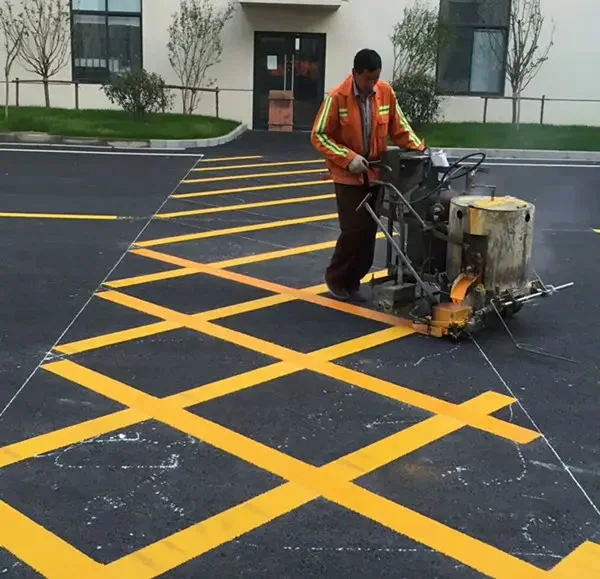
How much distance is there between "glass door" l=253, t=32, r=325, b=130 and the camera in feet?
70.8

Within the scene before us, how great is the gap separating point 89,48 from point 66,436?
19081mm

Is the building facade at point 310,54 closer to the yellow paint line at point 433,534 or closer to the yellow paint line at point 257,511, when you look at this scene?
the yellow paint line at point 257,511

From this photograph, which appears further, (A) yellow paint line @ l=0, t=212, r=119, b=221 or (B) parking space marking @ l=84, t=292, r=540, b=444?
(A) yellow paint line @ l=0, t=212, r=119, b=221

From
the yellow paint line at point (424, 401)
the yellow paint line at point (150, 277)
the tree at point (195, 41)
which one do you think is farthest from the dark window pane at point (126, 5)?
the yellow paint line at point (424, 401)

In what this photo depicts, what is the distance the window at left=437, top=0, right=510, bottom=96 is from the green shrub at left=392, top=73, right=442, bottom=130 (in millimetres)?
2037

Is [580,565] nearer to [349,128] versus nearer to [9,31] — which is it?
[349,128]

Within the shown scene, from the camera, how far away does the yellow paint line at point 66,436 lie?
4066 millimetres

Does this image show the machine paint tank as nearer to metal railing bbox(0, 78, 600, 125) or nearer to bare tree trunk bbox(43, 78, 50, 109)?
metal railing bbox(0, 78, 600, 125)

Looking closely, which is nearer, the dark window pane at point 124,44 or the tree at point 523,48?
the tree at point 523,48

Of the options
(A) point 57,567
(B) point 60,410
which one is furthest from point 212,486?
(B) point 60,410

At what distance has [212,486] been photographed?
3.82m

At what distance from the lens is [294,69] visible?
21641 millimetres

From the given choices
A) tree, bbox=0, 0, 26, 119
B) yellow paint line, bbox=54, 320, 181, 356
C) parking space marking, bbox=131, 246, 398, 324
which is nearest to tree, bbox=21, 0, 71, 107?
tree, bbox=0, 0, 26, 119

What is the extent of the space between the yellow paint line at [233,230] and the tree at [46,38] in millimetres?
13035
